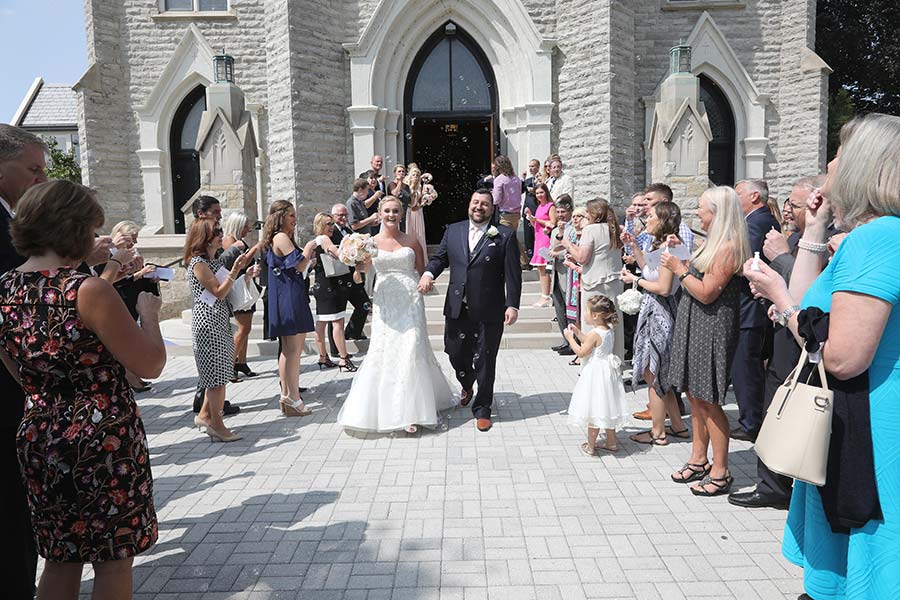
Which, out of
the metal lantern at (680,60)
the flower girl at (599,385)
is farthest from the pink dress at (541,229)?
the flower girl at (599,385)

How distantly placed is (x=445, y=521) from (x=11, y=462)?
7.72ft

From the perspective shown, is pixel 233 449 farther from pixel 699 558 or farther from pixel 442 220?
pixel 442 220

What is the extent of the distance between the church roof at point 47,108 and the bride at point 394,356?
4639 cm

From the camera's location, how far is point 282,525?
3.89 metres

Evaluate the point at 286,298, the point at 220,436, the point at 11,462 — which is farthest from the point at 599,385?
the point at 11,462

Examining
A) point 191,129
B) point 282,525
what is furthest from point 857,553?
point 191,129

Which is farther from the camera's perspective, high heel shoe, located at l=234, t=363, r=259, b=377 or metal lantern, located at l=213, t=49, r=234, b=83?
metal lantern, located at l=213, t=49, r=234, b=83

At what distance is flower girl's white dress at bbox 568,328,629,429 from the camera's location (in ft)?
16.0

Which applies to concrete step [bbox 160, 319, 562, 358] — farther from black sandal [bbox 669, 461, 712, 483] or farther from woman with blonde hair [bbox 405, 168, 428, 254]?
black sandal [bbox 669, 461, 712, 483]

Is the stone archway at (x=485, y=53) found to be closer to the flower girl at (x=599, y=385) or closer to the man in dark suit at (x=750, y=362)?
the flower girl at (x=599, y=385)

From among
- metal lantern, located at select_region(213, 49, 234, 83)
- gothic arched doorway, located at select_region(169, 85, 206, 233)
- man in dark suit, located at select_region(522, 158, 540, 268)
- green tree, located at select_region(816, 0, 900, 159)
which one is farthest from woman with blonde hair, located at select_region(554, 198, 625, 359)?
green tree, located at select_region(816, 0, 900, 159)

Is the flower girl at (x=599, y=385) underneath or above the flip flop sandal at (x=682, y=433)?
above

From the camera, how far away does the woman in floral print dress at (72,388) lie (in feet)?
7.53

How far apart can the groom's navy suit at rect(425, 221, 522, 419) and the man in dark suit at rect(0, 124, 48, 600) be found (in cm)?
371
